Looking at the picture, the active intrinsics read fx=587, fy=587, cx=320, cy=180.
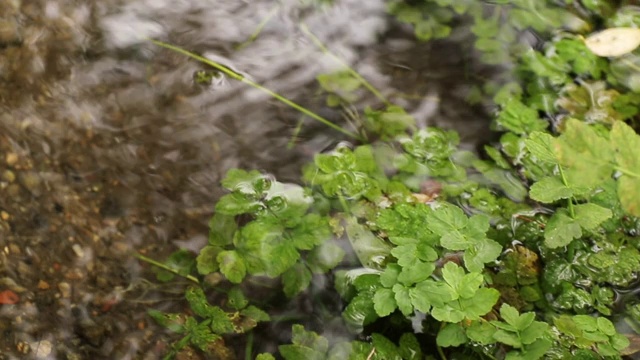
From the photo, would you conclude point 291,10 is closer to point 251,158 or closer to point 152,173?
point 251,158

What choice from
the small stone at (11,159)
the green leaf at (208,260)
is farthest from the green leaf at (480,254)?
the small stone at (11,159)

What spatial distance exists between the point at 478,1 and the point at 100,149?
173 cm

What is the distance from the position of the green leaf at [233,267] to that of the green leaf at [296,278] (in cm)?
15

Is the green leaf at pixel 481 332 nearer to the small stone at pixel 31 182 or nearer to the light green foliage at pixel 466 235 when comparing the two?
the light green foliage at pixel 466 235

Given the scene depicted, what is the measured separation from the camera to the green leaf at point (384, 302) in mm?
1647

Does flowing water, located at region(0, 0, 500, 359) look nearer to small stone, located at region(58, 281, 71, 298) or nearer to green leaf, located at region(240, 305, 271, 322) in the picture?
small stone, located at region(58, 281, 71, 298)

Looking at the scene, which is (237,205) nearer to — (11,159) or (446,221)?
(446,221)

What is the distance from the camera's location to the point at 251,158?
2289mm

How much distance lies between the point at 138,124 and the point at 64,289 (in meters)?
0.69

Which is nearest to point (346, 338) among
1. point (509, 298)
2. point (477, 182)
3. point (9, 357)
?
point (509, 298)

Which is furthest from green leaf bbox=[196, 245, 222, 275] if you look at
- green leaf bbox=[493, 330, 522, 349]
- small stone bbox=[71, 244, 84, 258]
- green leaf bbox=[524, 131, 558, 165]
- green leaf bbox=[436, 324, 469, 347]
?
green leaf bbox=[524, 131, 558, 165]

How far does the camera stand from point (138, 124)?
2336mm

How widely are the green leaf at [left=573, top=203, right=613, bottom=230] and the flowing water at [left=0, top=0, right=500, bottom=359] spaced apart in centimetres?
70

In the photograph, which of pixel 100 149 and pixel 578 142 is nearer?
pixel 578 142
